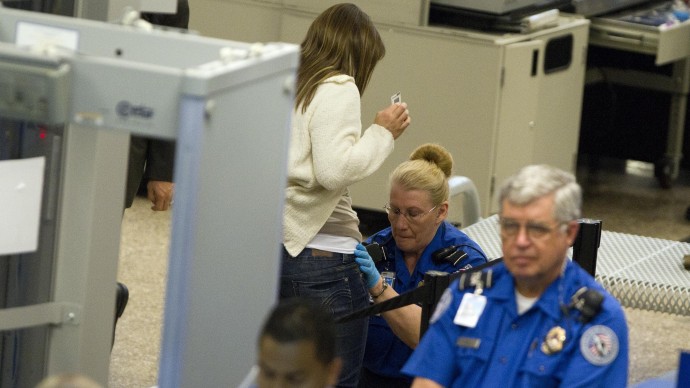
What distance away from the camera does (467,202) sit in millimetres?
5301

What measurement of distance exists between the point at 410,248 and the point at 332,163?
0.52m

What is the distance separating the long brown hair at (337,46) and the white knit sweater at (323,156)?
65 mm

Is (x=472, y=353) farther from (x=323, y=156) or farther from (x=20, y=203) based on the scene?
(x=20, y=203)

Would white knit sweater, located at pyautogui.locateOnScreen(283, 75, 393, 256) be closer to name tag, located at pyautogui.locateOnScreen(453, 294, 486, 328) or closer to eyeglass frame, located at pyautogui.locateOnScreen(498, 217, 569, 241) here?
name tag, located at pyautogui.locateOnScreen(453, 294, 486, 328)

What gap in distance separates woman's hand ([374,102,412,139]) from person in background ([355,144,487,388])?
0.69ft

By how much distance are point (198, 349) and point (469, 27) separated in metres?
4.47

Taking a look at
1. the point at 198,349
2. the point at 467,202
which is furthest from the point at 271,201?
the point at 467,202

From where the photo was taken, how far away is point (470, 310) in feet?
9.19

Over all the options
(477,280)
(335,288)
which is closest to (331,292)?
(335,288)

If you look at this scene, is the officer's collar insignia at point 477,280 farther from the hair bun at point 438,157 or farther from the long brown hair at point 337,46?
the hair bun at point 438,157

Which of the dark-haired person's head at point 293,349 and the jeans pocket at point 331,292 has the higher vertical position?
the dark-haired person's head at point 293,349

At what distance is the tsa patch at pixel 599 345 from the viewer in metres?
2.68

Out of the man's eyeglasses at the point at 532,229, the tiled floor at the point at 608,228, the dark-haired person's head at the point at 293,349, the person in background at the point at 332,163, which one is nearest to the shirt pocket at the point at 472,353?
the man's eyeglasses at the point at 532,229

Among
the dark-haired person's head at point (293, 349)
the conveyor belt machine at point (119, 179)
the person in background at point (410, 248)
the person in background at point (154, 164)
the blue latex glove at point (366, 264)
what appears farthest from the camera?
the person in background at point (154, 164)
